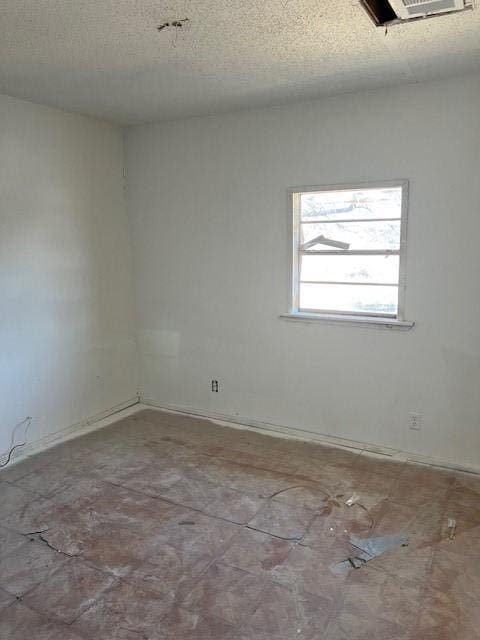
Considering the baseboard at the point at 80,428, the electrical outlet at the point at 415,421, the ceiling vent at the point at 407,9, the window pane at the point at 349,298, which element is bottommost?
the baseboard at the point at 80,428

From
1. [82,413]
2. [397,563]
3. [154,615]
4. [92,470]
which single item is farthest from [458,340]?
[82,413]

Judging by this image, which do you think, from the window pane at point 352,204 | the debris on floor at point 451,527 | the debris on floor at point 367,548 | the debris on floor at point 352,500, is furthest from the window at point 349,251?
the debris on floor at point 367,548

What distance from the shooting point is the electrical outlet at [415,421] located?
344cm

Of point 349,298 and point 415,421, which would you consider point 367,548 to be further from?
point 349,298

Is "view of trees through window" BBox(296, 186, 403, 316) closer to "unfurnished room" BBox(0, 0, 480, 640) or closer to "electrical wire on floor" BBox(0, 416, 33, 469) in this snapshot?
"unfurnished room" BBox(0, 0, 480, 640)

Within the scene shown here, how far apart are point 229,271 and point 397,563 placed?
249cm

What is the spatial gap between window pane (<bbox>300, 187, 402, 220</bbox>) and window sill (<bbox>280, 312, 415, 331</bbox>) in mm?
740

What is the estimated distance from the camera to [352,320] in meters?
3.56

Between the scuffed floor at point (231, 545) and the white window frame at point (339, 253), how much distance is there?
100cm

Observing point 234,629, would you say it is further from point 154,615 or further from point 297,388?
point 297,388

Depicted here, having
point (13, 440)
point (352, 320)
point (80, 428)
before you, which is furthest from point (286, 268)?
point (13, 440)

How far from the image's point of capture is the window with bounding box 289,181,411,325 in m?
3.39

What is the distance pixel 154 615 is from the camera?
2.08 metres

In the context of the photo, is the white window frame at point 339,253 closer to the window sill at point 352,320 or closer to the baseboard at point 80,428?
the window sill at point 352,320
